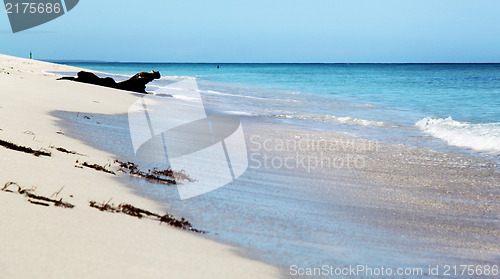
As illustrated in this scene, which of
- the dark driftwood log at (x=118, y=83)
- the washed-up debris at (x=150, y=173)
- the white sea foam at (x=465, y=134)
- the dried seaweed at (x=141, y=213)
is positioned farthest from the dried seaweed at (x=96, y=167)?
the dark driftwood log at (x=118, y=83)

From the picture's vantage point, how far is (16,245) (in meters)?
2.54

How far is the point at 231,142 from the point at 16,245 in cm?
651

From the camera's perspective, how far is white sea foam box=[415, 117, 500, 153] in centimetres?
1015

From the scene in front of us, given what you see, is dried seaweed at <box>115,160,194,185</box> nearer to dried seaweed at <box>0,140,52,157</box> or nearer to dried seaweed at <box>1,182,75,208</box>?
dried seaweed at <box>0,140,52,157</box>

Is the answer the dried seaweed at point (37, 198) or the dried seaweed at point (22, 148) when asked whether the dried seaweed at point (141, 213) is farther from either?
the dried seaweed at point (22, 148)

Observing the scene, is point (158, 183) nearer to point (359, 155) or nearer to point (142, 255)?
point (142, 255)

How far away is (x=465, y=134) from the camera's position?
11.7 meters

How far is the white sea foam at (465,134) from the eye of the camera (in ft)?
33.3

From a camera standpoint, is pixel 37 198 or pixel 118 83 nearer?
pixel 37 198

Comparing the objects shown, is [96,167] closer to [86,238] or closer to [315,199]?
[86,238]

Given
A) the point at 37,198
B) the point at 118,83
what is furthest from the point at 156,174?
the point at 118,83

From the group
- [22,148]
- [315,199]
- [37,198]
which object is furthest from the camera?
[315,199]

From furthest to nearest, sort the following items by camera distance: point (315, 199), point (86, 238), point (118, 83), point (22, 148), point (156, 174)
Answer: point (118, 83) → point (156, 174) → point (315, 199) → point (22, 148) → point (86, 238)

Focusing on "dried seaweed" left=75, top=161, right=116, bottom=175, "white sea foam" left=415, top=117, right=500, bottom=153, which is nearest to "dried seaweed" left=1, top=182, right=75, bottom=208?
"dried seaweed" left=75, top=161, right=116, bottom=175
